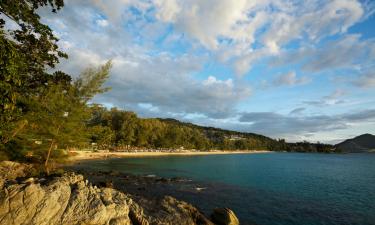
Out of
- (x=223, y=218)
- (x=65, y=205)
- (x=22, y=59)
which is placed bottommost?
(x=223, y=218)

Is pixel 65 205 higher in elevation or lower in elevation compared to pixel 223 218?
higher

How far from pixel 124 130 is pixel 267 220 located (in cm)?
12000

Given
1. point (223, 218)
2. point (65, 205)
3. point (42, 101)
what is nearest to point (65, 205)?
point (65, 205)

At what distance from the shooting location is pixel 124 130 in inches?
5428

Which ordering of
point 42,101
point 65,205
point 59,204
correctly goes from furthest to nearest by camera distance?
point 42,101, point 65,205, point 59,204

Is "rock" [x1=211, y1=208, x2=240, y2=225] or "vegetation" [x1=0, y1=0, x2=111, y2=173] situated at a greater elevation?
"vegetation" [x1=0, y1=0, x2=111, y2=173]

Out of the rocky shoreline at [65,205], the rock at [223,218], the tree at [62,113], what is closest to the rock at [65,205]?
the rocky shoreline at [65,205]

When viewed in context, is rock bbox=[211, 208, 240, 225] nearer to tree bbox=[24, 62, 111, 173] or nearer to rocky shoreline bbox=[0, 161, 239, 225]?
rocky shoreline bbox=[0, 161, 239, 225]

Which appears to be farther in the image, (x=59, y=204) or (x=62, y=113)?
(x=62, y=113)

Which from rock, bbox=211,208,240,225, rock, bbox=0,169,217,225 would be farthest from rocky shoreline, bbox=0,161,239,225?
rock, bbox=211,208,240,225

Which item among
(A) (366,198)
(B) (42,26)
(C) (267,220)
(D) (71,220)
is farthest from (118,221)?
(A) (366,198)

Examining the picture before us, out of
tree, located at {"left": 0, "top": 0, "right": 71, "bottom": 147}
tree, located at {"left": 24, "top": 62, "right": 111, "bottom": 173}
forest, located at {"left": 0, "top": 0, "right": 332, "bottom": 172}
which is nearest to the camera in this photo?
tree, located at {"left": 0, "top": 0, "right": 71, "bottom": 147}

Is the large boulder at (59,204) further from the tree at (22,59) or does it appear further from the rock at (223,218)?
the rock at (223,218)

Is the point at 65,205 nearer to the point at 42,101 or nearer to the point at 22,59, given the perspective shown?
the point at 22,59
